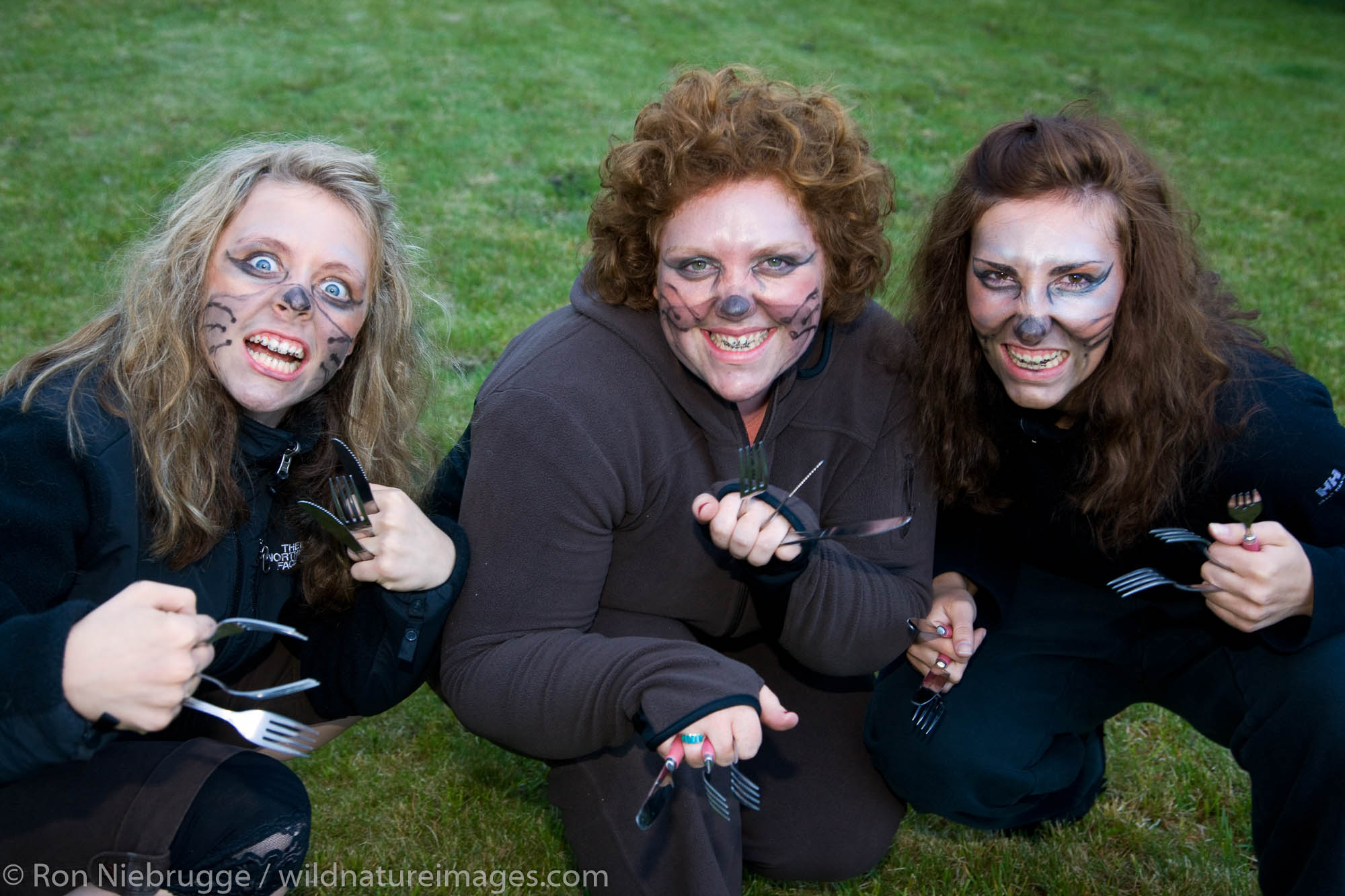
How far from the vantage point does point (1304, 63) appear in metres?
12.5

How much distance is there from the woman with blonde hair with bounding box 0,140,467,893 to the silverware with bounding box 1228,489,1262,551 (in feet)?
5.01

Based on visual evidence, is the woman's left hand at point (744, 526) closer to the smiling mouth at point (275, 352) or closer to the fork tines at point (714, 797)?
the fork tines at point (714, 797)

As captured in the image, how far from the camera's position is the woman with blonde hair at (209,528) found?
1.74 metres

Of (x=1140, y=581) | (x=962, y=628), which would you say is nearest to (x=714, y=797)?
(x=962, y=628)

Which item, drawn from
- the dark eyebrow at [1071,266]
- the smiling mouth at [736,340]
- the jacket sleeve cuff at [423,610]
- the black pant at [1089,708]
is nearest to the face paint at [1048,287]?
the dark eyebrow at [1071,266]

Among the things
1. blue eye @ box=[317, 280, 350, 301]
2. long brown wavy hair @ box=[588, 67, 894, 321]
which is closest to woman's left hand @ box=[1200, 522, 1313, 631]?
long brown wavy hair @ box=[588, 67, 894, 321]

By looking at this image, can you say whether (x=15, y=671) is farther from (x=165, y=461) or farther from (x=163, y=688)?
(x=165, y=461)

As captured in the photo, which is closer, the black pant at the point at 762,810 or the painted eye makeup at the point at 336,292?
the black pant at the point at 762,810

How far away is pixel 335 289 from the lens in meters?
2.38

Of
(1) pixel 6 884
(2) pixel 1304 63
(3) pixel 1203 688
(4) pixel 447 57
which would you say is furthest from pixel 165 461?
(2) pixel 1304 63

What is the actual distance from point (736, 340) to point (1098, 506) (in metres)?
0.87

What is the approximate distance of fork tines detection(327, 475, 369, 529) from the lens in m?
2.10

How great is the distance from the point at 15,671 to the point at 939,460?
185 cm

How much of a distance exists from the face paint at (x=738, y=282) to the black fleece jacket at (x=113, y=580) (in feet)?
2.12
